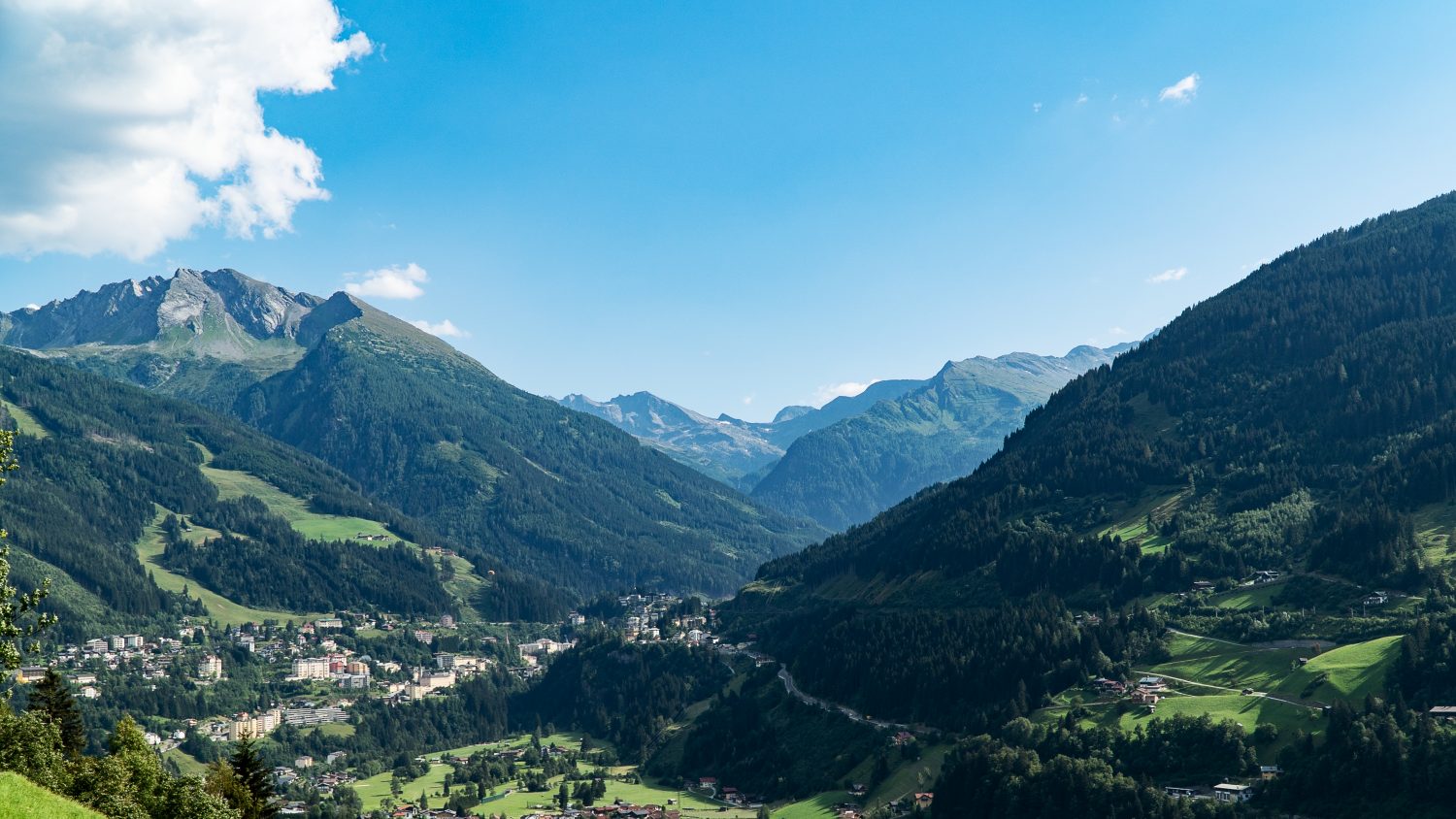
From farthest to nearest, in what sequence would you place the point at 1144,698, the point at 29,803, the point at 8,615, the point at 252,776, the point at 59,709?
the point at 1144,698, the point at 59,709, the point at 252,776, the point at 8,615, the point at 29,803

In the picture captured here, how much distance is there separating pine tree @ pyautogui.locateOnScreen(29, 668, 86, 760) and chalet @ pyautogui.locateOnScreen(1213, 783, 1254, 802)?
106 metres

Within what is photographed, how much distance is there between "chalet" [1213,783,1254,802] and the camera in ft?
371

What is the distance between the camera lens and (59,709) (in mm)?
81875

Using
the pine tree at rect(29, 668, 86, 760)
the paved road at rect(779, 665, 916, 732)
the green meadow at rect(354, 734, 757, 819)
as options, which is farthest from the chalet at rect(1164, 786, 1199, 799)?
the pine tree at rect(29, 668, 86, 760)

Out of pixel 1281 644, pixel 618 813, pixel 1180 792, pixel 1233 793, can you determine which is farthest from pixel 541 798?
pixel 1281 644

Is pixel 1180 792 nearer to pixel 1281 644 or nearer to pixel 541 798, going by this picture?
pixel 1281 644

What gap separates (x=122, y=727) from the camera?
3093 inches

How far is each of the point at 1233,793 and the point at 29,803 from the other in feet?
358

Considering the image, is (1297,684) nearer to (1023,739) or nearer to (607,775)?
(1023,739)

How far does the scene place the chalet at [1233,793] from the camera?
371 ft

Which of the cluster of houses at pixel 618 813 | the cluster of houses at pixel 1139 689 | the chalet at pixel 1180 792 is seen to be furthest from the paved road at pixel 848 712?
the chalet at pixel 1180 792

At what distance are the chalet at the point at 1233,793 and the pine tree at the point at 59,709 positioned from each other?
106 metres

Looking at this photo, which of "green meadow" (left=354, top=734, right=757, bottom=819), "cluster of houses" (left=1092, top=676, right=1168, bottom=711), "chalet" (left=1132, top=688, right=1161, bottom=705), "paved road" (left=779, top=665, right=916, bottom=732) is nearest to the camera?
"chalet" (left=1132, top=688, right=1161, bottom=705)

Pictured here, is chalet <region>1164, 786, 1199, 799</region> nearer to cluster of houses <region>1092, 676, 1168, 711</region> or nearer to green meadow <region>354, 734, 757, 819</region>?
cluster of houses <region>1092, 676, 1168, 711</region>
